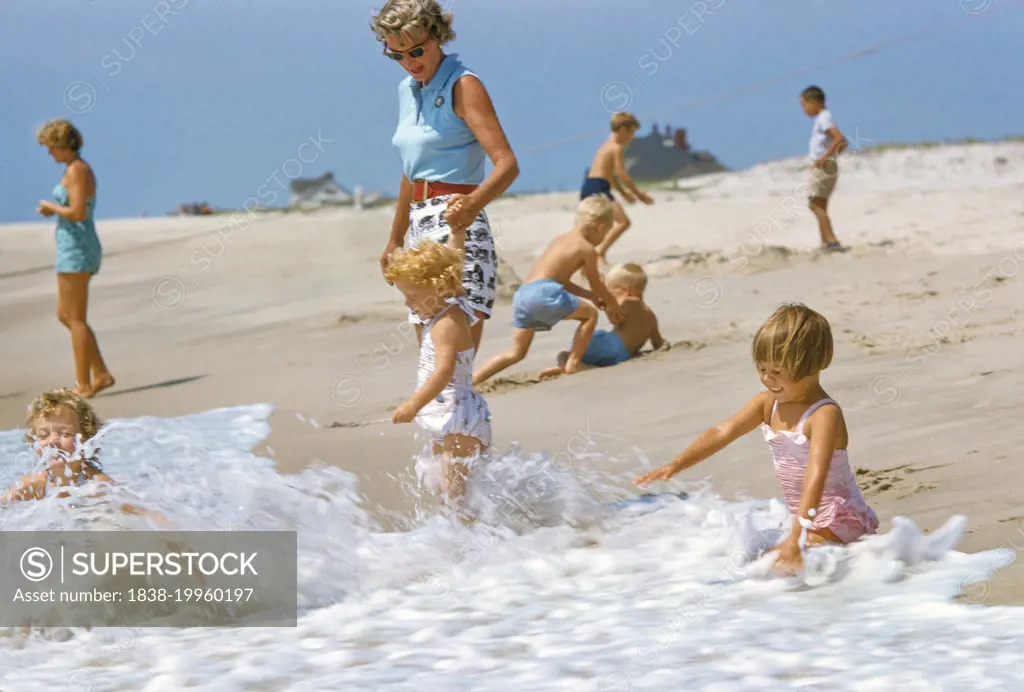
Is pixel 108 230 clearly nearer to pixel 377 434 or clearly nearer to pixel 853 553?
pixel 377 434

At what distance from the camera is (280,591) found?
13.6 ft

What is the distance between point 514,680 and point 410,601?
31.0 inches

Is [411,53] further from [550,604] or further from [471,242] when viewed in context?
[550,604]

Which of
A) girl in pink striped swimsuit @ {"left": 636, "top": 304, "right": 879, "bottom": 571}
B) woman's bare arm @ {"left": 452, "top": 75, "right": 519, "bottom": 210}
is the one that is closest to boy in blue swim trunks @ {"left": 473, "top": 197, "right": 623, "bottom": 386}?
woman's bare arm @ {"left": 452, "top": 75, "right": 519, "bottom": 210}

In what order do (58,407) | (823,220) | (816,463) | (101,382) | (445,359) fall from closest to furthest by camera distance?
1. (816,463)
2. (58,407)
3. (445,359)
4. (101,382)
5. (823,220)

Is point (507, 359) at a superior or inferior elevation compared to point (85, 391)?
superior

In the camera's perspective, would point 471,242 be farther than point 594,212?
No

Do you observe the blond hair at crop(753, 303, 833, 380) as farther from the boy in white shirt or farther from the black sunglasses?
the boy in white shirt

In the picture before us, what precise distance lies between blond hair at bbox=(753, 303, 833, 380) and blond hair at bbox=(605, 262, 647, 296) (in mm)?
3841

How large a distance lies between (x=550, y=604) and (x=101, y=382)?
514 cm

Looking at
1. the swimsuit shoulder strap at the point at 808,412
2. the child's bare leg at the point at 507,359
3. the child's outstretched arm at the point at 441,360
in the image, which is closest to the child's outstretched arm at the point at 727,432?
the swimsuit shoulder strap at the point at 808,412

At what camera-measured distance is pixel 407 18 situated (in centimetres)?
459

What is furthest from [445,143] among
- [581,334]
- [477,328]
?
[581,334]

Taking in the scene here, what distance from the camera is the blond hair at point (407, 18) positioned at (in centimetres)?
459
